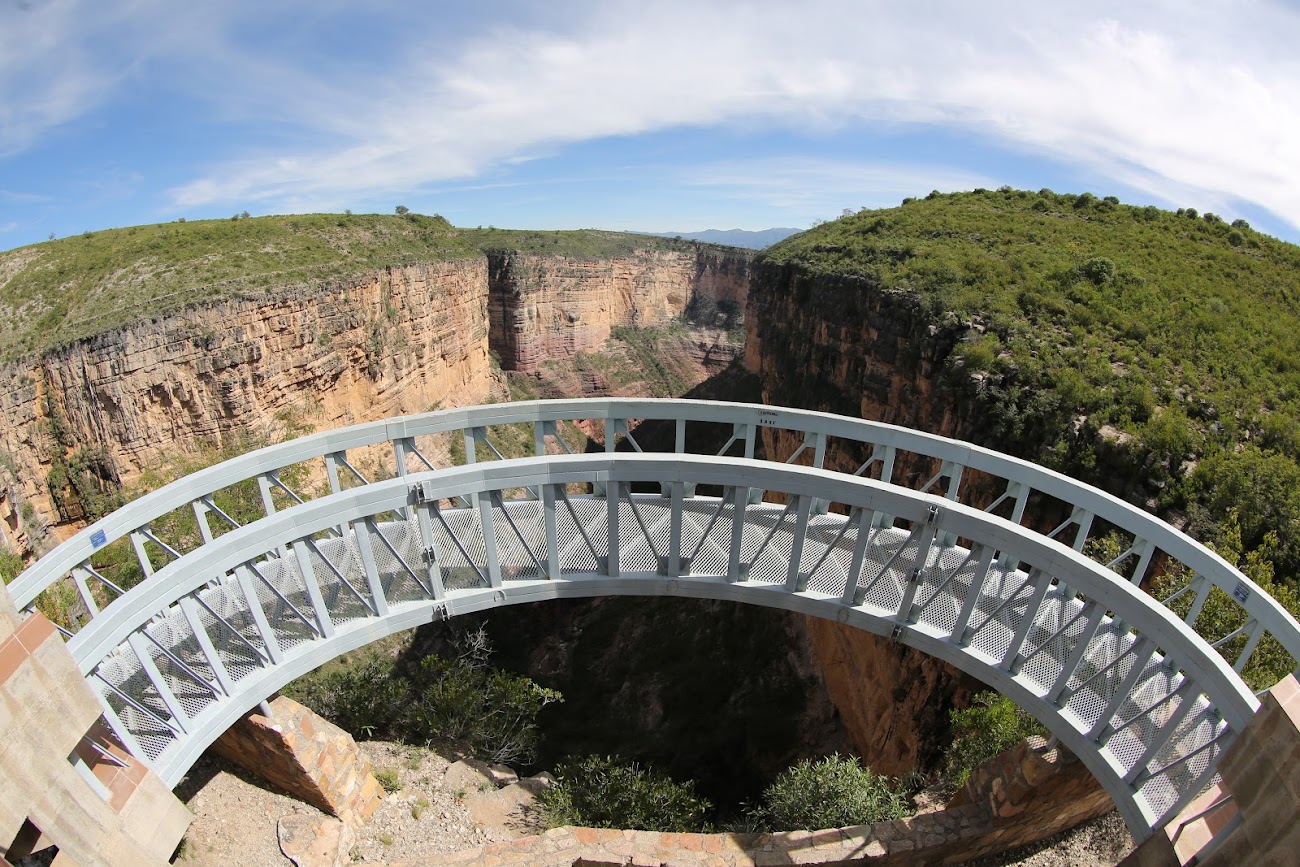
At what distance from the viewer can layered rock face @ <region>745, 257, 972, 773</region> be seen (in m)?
18.4

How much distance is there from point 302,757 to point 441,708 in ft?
17.9

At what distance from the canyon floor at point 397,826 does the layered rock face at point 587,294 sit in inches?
2008

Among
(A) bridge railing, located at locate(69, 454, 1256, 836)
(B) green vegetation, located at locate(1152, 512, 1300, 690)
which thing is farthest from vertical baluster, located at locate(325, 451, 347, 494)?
(B) green vegetation, located at locate(1152, 512, 1300, 690)

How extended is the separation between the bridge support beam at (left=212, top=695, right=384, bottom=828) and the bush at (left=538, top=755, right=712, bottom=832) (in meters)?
4.01

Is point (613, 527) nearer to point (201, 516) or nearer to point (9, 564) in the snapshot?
point (201, 516)

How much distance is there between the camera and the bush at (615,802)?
15195 mm

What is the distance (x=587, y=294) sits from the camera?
225 ft

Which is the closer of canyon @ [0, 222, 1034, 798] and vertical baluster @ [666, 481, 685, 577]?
vertical baluster @ [666, 481, 685, 577]

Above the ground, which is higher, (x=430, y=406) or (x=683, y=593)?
(x=683, y=593)

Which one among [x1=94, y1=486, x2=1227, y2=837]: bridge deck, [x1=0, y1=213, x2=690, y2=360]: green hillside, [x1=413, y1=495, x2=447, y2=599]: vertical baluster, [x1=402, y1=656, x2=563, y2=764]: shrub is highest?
[x1=0, y1=213, x2=690, y2=360]: green hillside

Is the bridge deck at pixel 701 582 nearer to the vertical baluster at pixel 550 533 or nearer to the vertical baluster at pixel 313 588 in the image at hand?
the vertical baluster at pixel 313 588

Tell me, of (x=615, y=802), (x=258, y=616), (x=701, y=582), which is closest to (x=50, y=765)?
(x=258, y=616)

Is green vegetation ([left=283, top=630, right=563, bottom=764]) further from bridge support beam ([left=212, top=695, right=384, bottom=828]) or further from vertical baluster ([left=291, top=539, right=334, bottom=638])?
vertical baluster ([left=291, top=539, right=334, bottom=638])

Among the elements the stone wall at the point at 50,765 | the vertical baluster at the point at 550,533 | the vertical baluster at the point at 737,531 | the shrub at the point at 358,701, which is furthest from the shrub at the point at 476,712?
the stone wall at the point at 50,765
